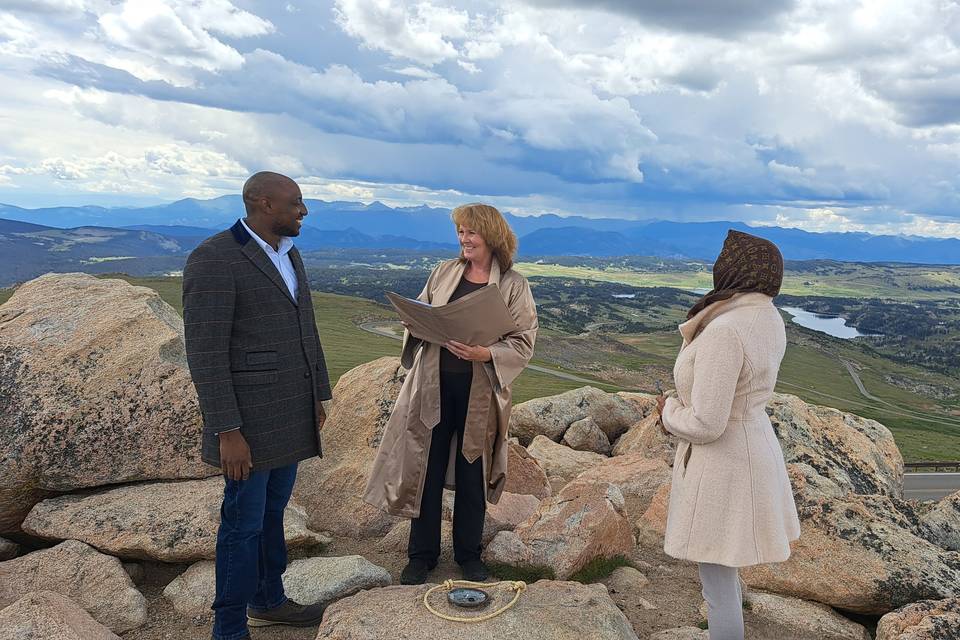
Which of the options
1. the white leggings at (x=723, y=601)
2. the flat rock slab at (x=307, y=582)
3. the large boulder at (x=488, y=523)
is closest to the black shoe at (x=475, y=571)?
the large boulder at (x=488, y=523)

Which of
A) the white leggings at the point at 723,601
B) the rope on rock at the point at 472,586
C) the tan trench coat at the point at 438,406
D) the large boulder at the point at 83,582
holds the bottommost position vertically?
the large boulder at the point at 83,582

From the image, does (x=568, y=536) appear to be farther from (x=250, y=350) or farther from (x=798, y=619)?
(x=250, y=350)

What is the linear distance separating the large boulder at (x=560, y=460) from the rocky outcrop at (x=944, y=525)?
6048 mm

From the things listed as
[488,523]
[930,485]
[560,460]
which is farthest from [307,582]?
[930,485]

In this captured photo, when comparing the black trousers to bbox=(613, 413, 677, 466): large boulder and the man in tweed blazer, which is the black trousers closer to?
the man in tweed blazer

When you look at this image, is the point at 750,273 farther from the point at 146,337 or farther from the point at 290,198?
the point at 146,337

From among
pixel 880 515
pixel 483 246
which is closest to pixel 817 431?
pixel 880 515

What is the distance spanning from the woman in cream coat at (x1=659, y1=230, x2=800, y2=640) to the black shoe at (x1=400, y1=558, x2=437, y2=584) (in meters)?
3.13

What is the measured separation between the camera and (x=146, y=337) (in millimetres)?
9000

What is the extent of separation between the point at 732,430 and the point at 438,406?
304 cm

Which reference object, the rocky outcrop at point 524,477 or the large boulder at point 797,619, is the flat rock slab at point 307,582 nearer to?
the large boulder at point 797,619

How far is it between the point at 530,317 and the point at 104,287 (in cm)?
733

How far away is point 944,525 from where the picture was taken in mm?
9422

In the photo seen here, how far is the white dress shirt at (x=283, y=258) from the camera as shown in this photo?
5465mm
